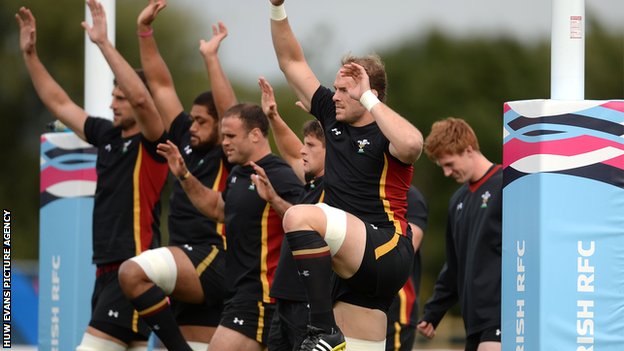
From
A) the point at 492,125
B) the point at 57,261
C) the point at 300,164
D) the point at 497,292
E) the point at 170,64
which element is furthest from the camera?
the point at 492,125

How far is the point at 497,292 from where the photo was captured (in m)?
8.95

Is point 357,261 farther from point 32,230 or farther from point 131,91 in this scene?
point 32,230

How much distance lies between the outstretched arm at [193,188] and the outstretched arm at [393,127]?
2208 millimetres

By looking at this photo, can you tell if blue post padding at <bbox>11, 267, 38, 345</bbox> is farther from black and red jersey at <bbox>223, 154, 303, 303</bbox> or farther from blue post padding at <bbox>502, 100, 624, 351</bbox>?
blue post padding at <bbox>502, 100, 624, 351</bbox>

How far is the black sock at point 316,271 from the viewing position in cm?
680

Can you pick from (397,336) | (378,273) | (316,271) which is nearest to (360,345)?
(378,273)

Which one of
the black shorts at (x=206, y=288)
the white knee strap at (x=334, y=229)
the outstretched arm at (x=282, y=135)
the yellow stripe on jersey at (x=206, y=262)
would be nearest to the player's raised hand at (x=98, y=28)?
the outstretched arm at (x=282, y=135)

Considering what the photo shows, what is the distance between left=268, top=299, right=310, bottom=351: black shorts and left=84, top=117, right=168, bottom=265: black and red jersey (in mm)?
1843

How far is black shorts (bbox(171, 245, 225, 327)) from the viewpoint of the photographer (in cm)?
952

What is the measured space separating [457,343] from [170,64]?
64.5 feet

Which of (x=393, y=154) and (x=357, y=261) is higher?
(x=393, y=154)

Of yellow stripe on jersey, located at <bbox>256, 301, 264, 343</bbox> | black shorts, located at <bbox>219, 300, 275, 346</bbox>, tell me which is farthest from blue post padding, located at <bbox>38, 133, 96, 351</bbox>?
yellow stripe on jersey, located at <bbox>256, 301, 264, 343</bbox>

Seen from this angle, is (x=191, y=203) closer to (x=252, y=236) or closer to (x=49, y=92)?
(x=252, y=236)

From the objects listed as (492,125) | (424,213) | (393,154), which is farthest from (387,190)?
(492,125)
